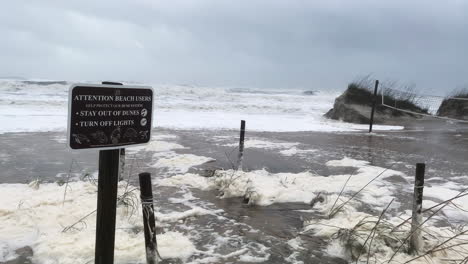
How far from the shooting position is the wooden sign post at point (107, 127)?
104 inches

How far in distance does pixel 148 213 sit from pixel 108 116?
1128mm

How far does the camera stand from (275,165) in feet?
30.3

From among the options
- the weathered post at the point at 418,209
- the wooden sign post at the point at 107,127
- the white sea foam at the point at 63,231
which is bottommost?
the white sea foam at the point at 63,231

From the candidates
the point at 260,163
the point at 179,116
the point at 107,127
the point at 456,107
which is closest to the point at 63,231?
the point at 107,127

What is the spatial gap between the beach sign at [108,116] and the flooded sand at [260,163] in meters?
1.93

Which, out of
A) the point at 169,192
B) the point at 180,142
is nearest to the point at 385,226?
the point at 169,192

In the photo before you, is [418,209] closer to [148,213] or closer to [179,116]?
[148,213]

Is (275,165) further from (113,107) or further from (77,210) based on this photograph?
(113,107)

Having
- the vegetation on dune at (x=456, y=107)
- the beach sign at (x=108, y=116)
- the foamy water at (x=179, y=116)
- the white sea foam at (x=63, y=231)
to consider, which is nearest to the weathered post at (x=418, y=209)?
the white sea foam at (x=63, y=231)

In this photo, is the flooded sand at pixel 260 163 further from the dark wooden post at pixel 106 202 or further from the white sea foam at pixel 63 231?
the dark wooden post at pixel 106 202

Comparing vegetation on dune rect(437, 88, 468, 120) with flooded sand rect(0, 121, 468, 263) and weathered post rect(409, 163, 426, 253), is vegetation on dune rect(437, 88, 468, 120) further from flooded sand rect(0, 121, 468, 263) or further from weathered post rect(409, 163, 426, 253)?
weathered post rect(409, 163, 426, 253)

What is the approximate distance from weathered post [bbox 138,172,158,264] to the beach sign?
19.7 inches

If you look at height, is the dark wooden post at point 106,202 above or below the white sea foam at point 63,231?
above

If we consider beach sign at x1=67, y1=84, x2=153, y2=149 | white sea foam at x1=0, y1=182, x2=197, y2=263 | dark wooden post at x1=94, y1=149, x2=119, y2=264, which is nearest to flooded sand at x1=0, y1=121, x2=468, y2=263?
white sea foam at x1=0, y1=182, x2=197, y2=263
